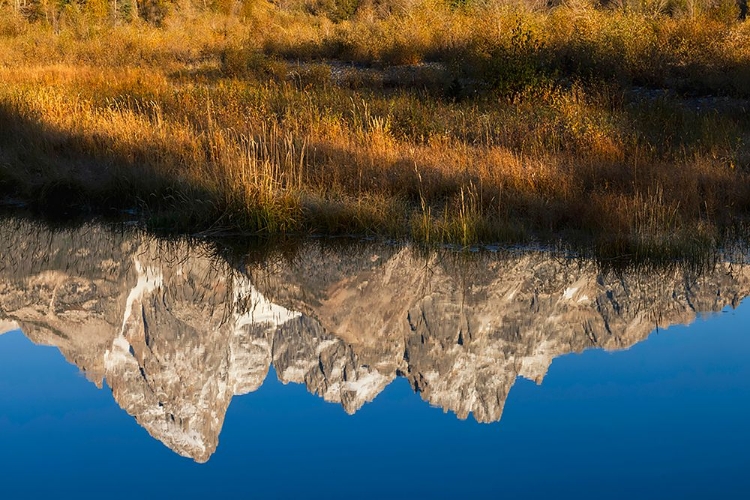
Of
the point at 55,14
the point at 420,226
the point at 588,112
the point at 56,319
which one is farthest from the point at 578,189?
the point at 55,14

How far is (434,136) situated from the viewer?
12.0 metres

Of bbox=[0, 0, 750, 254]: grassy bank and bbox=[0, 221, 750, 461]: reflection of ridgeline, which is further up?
bbox=[0, 221, 750, 461]: reflection of ridgeline

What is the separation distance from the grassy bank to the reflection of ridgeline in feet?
3.06

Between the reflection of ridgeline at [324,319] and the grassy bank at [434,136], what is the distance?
0.93 m

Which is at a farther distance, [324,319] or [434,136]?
[434,136]

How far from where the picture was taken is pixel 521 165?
10.3 m

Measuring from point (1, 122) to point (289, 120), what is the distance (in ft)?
13.8

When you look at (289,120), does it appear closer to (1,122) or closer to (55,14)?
(1,122)

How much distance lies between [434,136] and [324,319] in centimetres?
580

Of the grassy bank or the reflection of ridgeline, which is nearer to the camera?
the reflection of ridgeline

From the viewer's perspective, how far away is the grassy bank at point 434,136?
30.3 ft

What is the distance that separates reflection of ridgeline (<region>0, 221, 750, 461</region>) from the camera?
552 cm

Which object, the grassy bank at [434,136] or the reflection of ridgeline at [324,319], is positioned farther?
the grassy bank at [434,136]

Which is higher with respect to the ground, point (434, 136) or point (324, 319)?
point (324, 319)
